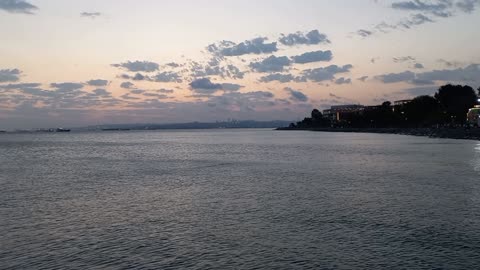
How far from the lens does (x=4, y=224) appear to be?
2608 cm

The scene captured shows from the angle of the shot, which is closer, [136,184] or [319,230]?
[319,230]

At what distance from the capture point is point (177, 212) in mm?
29328

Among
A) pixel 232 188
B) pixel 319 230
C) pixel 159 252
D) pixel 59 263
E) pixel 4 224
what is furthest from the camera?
pixel 232 188

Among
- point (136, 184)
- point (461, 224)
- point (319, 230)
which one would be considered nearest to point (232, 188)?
point (136, 184)

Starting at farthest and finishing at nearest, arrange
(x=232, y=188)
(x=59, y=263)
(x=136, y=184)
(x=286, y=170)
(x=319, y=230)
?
(x=286, y=170) < (x=136, y=184) < (x=232, y=188) < (x=319, y=230) < (x=59, y=263)

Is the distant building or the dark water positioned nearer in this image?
the dark water

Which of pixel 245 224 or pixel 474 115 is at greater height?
pixel 474 115

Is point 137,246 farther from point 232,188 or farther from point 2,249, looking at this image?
point 232,188

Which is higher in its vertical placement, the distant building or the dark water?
the distant building

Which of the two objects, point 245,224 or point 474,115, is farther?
point 474,115

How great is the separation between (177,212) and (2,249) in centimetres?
1067

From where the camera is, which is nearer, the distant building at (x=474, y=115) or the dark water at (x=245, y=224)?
Answer: the dark water at (x=245, y=224)

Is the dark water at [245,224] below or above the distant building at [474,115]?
below

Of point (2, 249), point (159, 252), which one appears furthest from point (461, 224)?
point (2, 249)
